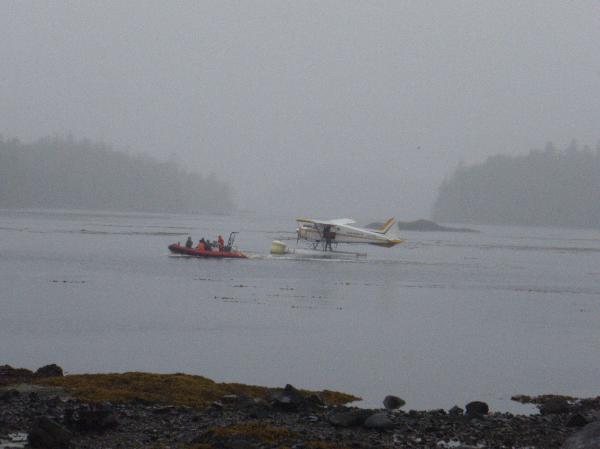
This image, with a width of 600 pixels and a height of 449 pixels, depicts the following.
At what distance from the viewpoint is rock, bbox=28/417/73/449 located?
400 inches

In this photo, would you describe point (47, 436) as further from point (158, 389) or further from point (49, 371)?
point (49, 371)

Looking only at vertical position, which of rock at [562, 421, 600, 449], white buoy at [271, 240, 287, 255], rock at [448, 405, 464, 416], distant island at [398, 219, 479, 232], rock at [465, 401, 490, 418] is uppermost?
distant island at [398, 219, 479, 232]

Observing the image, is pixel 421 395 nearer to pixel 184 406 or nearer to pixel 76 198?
pixel 184 406

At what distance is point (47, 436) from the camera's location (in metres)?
10.2

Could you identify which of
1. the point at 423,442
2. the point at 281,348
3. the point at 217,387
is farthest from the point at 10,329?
the point at 423,442

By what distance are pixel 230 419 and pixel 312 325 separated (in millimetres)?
11462

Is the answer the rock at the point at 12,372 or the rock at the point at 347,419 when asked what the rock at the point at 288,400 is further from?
the rock at the point at 12,372

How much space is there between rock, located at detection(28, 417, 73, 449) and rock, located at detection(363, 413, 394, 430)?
4022 millimetres

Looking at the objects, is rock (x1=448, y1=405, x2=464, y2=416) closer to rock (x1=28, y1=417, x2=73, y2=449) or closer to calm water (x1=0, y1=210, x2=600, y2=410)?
calm water (x1=0, y1=210, x2=600, y2=410)

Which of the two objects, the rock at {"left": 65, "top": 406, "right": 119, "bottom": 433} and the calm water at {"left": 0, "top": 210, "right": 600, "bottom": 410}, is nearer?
the rock at {"left": 65, "top": 406, "right": 119, "bottom": 433}

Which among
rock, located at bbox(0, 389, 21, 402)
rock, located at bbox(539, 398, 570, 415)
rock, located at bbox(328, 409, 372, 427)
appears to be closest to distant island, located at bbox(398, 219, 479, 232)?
rock, located at bbox(539, 398, 570, 415)

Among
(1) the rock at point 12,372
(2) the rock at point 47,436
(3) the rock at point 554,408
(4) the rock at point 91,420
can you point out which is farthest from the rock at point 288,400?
(1) the rock at point 12,372

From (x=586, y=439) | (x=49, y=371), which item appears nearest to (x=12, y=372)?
(x=49, y=371)

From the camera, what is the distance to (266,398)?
1343 centimetres
